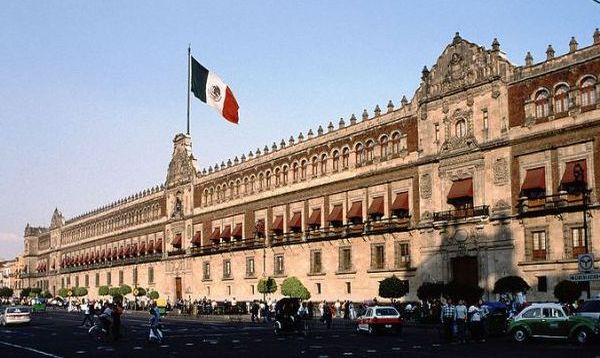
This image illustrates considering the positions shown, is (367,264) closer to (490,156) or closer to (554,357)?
(490,156)

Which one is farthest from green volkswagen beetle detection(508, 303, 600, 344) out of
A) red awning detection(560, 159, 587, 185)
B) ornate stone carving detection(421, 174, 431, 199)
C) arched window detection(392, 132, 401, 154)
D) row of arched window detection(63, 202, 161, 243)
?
row of arched window detection(63, 202, 161, 243)

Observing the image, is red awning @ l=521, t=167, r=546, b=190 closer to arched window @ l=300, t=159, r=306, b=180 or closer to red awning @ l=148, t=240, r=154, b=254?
arched window @ l=300, t=159, r=306, b=180

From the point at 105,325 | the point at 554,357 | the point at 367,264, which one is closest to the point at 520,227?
the point at 367,264

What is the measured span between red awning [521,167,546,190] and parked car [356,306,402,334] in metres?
12.1

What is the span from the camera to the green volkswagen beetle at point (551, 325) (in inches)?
979

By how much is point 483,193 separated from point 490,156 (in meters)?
2.27

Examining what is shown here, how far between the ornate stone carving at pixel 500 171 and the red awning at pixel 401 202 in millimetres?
7511

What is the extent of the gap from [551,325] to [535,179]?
15.4 metres

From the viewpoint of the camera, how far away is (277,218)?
6216 cm

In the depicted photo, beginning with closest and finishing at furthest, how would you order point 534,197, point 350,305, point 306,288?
point 534,197 < point 350,305 < point 306,288

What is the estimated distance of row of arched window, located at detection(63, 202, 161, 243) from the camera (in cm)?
8850

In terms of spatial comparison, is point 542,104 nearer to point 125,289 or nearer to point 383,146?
point 383,146

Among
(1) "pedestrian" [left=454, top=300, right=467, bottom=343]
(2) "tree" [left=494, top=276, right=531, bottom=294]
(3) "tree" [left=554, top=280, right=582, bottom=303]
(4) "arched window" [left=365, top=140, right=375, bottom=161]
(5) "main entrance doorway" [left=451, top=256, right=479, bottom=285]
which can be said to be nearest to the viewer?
(1) "pedestrian" [left=454, top=300, right=467, bottom=343]

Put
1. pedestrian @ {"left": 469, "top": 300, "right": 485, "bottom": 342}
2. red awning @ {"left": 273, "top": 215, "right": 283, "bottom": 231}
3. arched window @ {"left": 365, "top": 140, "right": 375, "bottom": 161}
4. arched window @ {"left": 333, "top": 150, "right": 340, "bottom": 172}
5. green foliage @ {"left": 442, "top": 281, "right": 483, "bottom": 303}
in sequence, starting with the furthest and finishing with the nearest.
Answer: red awning @ {"left": 273, "top": 215, "right": 283, "bottom": 231} → arched window @ {"left": 333, "top": 150, "right": 340, "bottom": 172} → arched window @ {"left": 365, "top": 140, "right": 375, "bottom": 161} → green foliage @ {"left": 442, "top": 281, "right": 483, "bottom": 303} → pedestrian @ {"left": 469, "top": 300, "right": 485, "bottom": 342}
